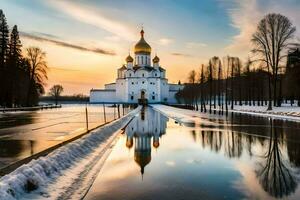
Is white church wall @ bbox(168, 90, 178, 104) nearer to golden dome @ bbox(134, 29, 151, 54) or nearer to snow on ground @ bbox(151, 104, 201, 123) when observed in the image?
golden dome @ bbox(134, 29, 151, 54)

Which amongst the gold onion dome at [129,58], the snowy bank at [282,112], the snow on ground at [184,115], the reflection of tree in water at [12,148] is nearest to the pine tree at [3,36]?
the snow on ground at [184,115]

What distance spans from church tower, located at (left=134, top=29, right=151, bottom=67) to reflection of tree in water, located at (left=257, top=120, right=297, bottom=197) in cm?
13758

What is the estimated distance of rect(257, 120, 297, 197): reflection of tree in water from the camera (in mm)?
8031

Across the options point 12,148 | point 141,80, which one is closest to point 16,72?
point 12,148

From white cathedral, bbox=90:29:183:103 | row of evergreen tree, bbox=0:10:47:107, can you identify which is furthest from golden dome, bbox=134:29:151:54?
row of evergreen tree, bbox=0:10:47:107

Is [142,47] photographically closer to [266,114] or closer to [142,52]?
[142,52]

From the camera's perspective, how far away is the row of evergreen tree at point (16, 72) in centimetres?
7025

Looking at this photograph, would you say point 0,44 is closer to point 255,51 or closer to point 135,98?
point 255,51

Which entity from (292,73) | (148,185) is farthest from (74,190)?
(292,73)

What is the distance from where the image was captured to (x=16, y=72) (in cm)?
7175

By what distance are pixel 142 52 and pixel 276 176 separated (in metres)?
142

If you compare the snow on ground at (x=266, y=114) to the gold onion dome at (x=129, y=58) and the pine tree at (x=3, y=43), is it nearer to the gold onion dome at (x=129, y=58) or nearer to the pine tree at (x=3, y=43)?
the pine tree at (x=3, y=43)

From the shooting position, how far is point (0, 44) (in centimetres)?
7569

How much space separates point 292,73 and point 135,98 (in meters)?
93.0
